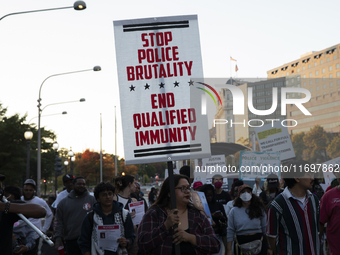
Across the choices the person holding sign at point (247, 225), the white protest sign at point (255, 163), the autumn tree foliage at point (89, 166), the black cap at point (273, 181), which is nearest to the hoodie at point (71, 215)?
the person holding sign at point (247, 225)

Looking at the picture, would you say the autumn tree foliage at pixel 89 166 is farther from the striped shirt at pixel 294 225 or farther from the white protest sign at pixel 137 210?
the striped shirt at pixel 294 225

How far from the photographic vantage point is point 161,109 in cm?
453

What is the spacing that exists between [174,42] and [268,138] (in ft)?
18.6

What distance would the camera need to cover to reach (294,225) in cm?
504

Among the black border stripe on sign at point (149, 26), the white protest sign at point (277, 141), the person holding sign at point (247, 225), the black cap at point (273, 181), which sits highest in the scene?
the black border stripe on sign at point (149, 26)

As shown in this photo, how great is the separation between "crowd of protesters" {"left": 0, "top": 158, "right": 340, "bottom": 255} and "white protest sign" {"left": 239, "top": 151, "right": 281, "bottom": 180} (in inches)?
31.6

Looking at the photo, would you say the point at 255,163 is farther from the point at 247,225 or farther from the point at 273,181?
the point at 247,225

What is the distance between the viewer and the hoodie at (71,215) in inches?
316

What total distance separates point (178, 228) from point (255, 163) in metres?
7.00

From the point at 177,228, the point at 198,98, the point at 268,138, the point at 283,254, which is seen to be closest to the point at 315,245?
the point at 283,254

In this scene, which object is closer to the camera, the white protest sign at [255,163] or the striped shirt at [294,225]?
the striped shirt at [294,225]

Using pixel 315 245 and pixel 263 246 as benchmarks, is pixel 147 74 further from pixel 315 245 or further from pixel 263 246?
pixel 263 246

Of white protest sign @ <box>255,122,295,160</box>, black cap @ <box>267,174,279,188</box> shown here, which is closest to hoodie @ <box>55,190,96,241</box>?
black cap @ <box>267,174,279,188</box>

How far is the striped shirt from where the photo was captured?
4988 millimetres
